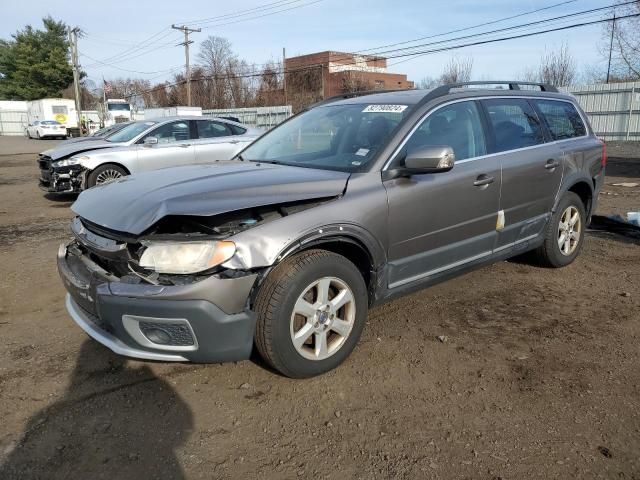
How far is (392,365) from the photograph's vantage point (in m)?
3.35

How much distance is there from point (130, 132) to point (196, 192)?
26.6 ft

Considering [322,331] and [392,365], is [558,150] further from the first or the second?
[322,331]

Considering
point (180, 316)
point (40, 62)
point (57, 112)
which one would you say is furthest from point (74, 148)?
point (40, 62)

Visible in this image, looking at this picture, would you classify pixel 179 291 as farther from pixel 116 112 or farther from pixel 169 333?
pixel 116 112

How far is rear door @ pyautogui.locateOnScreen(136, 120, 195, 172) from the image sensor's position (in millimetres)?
9586

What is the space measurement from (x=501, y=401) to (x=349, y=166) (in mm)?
1748

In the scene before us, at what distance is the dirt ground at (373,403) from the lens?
2.45 m

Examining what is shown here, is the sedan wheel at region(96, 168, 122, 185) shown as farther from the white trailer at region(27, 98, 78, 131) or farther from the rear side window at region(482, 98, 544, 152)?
the white trailer at region(27, 98, 78, 131)

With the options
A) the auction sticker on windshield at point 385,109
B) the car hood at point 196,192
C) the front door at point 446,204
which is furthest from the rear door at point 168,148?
the front door at point 446,204

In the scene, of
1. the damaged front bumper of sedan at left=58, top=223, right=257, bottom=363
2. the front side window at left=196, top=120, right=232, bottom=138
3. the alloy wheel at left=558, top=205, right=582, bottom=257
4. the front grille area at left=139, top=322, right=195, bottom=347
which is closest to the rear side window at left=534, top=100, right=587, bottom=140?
the alloy wheel at left=558, top=205, right=582, bottom=257

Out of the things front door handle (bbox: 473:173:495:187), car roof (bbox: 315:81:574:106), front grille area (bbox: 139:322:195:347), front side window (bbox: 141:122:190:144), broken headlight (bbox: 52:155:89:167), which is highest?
car roof (bbox: 315:81:574:106)

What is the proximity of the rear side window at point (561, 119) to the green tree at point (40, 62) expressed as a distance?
218 ft

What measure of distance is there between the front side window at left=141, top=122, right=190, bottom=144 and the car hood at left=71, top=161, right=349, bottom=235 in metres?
6.65

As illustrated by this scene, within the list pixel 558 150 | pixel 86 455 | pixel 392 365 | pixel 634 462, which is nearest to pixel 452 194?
pixel 392 365
